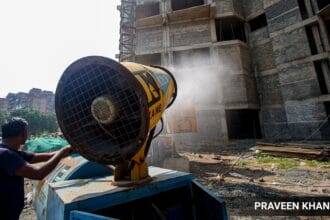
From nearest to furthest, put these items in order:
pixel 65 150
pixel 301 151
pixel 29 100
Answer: pixel 65 150 → pixel 301 151 → pixel 29 100

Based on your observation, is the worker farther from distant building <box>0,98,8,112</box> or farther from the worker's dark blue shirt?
distant building <box>0,98,8,112</box>

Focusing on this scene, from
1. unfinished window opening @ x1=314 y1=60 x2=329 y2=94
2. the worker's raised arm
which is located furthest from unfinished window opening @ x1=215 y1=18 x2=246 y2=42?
the worker's raised arm

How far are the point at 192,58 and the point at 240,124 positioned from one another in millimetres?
6895

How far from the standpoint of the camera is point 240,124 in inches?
769

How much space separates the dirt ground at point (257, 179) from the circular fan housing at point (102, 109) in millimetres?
3277

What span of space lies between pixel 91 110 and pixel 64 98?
12.1 inches

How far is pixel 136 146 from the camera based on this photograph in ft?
5.61

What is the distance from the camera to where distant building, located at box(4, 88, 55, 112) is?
58594 millimetres

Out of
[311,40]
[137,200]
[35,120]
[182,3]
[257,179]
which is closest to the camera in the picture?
[137,200]

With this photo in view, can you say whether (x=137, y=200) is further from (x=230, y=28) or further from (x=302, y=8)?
(x=230, y=28)

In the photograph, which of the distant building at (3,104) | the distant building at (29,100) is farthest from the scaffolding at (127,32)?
the distant building at (3,104)

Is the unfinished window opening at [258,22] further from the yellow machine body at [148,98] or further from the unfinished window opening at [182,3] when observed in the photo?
the yellow machine body at [148,98]

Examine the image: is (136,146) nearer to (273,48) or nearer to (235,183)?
(235,183)

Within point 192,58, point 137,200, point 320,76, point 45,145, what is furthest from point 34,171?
point 320,76
